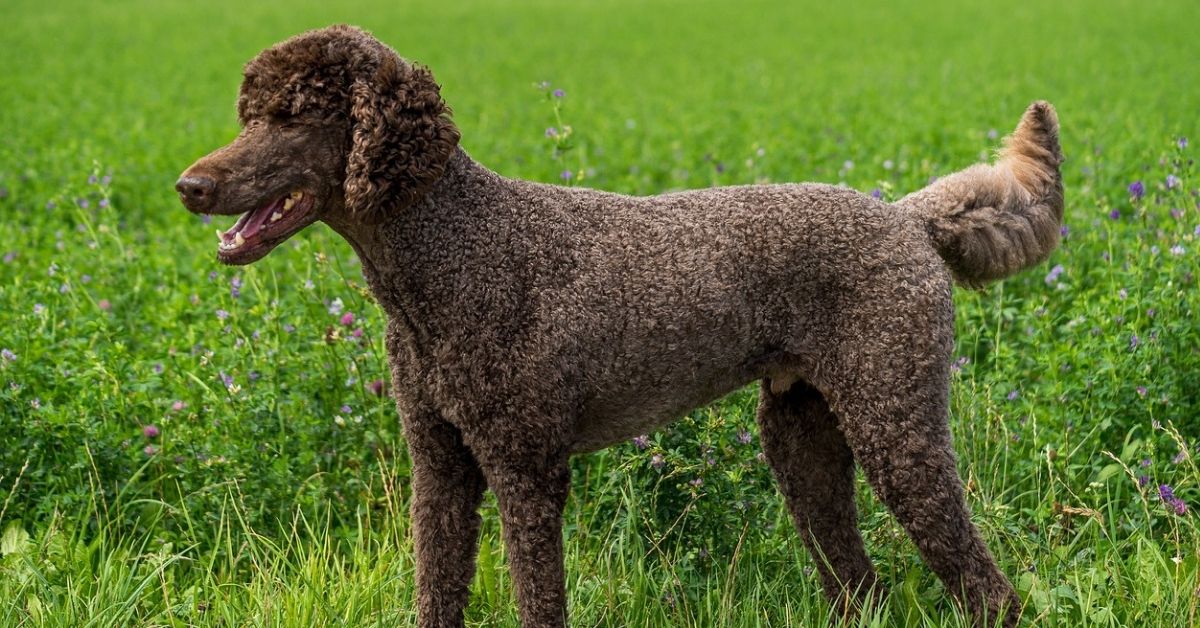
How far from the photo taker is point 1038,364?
4738 millimetres

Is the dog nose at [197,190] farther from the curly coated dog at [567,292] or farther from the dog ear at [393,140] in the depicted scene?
the dog ear at [393,140]

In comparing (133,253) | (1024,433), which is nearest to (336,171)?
(1024,433)

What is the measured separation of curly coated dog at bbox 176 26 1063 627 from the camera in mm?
2789

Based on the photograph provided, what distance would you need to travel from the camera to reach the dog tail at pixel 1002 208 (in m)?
3.35

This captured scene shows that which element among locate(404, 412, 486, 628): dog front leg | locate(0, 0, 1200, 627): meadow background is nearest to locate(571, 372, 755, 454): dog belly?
locate(404, 412, 486, 628): dog front leg

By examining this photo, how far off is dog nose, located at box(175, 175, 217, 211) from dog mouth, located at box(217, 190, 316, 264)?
0.10 metres

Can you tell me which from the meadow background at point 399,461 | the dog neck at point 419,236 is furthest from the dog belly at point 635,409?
the meadow background at point 399,461

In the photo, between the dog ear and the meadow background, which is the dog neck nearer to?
the dog ear

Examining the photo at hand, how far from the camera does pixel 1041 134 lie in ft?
11.5

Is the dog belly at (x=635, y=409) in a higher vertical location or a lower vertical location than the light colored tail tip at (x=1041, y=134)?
lower

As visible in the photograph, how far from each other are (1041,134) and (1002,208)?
290 millimetres

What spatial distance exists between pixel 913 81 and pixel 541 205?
44.2ft

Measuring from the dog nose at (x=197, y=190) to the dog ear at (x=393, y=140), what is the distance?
29cm

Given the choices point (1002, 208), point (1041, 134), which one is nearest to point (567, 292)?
point (1002, 208)
